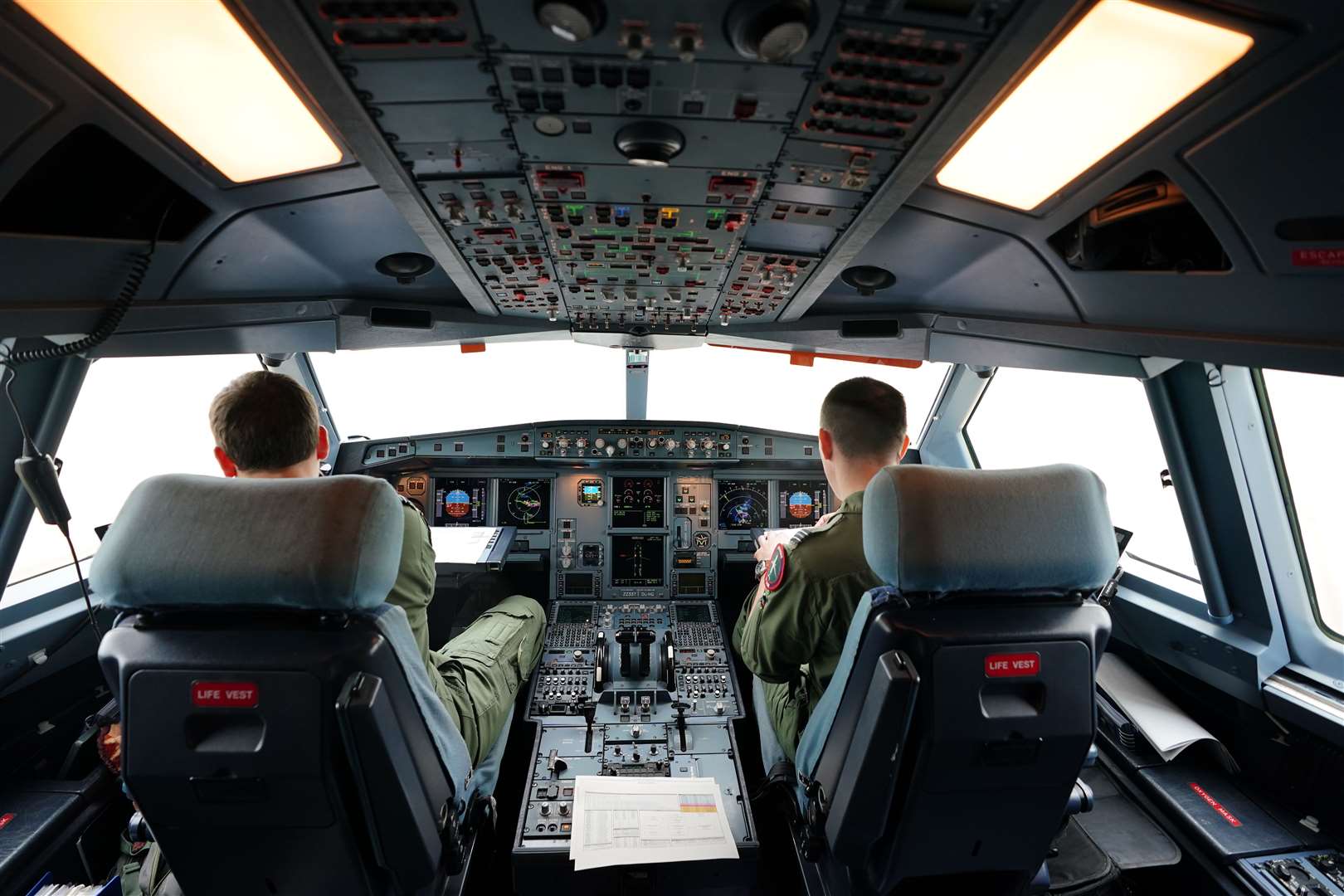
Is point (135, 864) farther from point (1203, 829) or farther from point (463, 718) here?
point (1203, 829)

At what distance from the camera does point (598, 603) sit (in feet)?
12.1

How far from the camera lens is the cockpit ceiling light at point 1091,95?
902mm

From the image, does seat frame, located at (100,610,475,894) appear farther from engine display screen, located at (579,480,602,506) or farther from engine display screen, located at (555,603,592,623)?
engine display screen, located at (579,480,602,506)

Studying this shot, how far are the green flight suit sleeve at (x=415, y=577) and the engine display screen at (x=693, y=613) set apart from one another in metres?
1.98

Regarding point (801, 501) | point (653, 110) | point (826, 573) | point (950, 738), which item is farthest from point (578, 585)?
point (653, 110)

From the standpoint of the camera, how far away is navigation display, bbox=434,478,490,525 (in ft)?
12.6

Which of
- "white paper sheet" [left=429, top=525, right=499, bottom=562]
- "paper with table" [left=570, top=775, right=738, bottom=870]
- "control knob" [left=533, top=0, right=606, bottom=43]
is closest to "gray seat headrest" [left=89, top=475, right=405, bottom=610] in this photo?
"control knob" [left=533, top=0, right=606, bottom=43]

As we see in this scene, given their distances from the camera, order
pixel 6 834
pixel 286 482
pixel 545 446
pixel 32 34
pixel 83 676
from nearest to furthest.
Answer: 1. pixel 32 34
2. pixel 286 482
3. pixel 6 834
4. pixel 83 676
5. pixel 545 446

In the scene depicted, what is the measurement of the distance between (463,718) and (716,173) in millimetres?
1745

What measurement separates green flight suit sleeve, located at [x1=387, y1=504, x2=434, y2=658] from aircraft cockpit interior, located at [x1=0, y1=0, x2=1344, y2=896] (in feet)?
0.06

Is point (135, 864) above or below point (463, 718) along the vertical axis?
below

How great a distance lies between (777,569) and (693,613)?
197 centimetres

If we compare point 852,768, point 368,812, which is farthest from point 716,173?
point 368,812

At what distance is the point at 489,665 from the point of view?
7.39 ft
